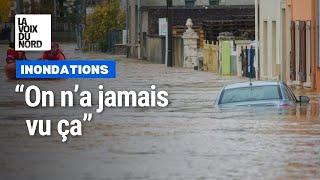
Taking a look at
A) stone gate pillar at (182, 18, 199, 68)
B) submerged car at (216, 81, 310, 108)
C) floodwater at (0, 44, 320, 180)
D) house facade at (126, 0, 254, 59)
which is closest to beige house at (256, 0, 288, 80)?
stone gate pillar at (182, 18, 199, 68)

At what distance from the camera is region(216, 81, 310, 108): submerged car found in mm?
26219

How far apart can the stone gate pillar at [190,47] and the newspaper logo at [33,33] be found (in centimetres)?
3914

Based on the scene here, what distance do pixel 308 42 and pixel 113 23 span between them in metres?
73.3

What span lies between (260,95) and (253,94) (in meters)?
0.25

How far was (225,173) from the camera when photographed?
51.7 ft

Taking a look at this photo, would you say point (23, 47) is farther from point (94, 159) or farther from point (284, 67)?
point (284, 67)

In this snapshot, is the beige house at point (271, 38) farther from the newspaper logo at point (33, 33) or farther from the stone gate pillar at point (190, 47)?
the newspaper logo at point (33, 33)

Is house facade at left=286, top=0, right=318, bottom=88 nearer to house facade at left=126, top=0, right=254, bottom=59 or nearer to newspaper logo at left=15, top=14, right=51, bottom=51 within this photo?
newspaper logo at left=15, top=14, right=51, bottom=51

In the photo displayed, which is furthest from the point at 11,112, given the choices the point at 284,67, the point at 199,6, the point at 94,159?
the point at 199,6

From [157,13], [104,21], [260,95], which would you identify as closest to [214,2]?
[157,13]

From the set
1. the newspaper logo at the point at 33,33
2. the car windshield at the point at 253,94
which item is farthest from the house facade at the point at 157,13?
the car windshield at the point at 253,94

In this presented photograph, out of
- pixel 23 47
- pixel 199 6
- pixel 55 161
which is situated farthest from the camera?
pixel 199 6

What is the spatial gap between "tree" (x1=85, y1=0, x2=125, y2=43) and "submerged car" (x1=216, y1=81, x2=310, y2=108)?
86.5 metres

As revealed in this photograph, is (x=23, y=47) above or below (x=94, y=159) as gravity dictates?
above
